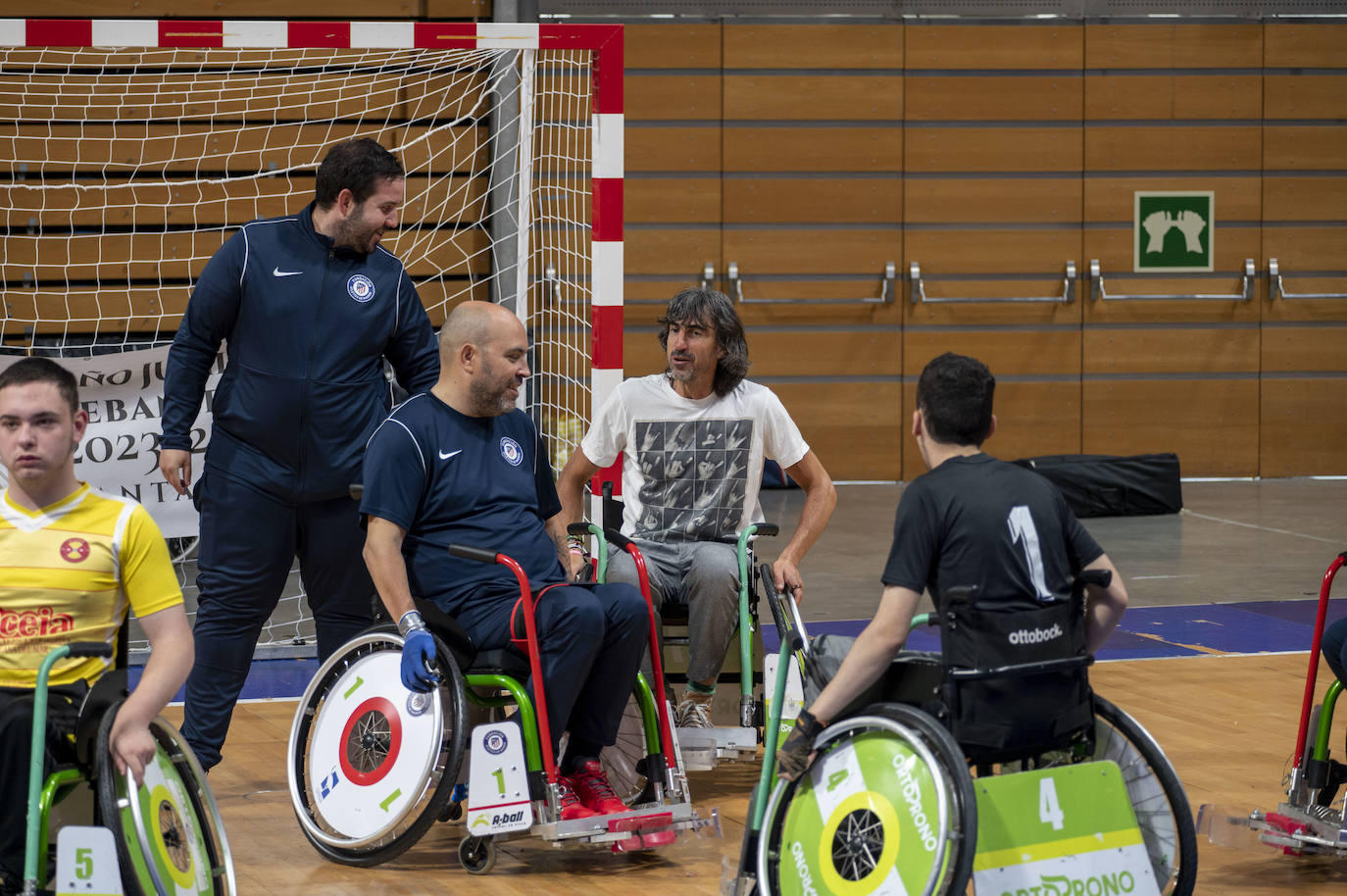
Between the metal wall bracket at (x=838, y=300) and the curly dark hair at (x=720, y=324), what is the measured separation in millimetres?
6232

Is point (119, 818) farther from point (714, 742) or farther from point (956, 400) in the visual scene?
point (714, 742)

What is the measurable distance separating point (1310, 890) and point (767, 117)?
7.76 m

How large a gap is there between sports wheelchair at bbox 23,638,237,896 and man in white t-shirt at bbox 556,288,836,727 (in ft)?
5.43

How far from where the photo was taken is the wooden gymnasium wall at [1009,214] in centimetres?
1064

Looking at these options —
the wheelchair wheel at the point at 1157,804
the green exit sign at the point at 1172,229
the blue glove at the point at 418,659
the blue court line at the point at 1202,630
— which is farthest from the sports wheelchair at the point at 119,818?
the green exit sign at the point at 1172,229

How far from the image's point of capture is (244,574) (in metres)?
4.09

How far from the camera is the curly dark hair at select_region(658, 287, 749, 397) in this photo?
437cm

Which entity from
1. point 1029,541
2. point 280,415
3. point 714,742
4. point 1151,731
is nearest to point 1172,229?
point 1151,731

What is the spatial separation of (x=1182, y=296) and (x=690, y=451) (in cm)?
737

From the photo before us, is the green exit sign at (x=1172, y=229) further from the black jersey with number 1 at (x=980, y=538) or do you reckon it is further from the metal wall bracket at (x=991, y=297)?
the black jersey with number 1 at (x=980, y=538)

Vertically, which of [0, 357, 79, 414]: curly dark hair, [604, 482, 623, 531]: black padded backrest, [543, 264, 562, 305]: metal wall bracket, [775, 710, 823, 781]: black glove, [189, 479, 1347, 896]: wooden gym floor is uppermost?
[543, 264, 562, 305]: metal wall bracket

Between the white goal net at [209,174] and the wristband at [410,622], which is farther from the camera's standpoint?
the white goal net at [209,174]

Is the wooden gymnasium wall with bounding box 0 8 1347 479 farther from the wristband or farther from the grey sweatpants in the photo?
the wristband

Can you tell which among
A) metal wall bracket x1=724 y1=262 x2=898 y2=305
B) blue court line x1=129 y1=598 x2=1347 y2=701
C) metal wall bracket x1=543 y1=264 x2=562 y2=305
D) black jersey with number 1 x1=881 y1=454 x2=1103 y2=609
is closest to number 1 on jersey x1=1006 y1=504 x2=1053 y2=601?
black jersey with number 1 x1=881 y1=454 x2=1103 y2=609
